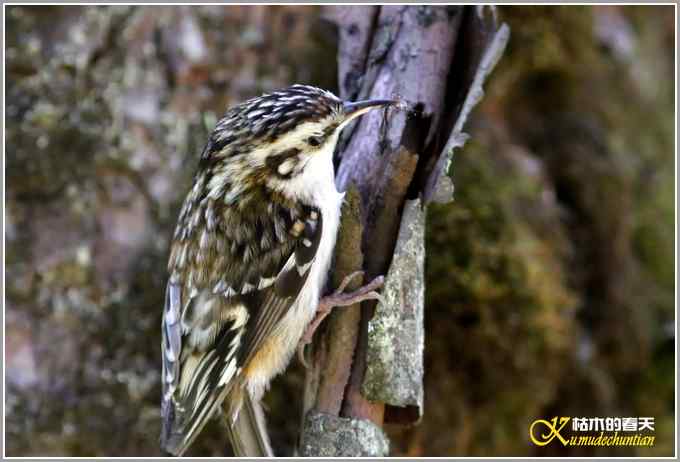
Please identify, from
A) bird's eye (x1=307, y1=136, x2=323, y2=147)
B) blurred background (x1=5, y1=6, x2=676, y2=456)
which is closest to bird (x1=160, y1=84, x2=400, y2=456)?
bird's eye (x1=307, y1=136, x2=323, y2=147)

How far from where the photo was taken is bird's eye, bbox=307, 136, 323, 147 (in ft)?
6.37

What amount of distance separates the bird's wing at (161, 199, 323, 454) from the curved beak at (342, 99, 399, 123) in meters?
0.25

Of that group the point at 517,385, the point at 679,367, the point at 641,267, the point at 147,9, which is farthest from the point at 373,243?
the point at 641,267

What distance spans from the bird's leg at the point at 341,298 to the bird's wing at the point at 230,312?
8 centimetres

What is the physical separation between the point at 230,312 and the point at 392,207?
476mm

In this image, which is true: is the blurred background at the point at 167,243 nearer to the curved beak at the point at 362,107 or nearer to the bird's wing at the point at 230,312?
the bird's wing at the point at 230,312

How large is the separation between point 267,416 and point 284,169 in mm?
873

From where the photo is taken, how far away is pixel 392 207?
1911mm

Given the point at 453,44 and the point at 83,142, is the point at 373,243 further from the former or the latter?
the point at 83,142

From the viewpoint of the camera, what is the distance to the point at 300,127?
6.31 feet

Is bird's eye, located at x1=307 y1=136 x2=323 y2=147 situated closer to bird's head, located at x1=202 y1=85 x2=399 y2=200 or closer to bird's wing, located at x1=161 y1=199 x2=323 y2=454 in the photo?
bird's head, located at x1=202 y1=85 x2=399 y2=200

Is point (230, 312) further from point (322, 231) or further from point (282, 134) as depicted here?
point (282, 134)

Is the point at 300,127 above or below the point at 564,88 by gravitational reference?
below

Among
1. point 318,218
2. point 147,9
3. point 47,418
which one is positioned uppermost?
point 147,9
